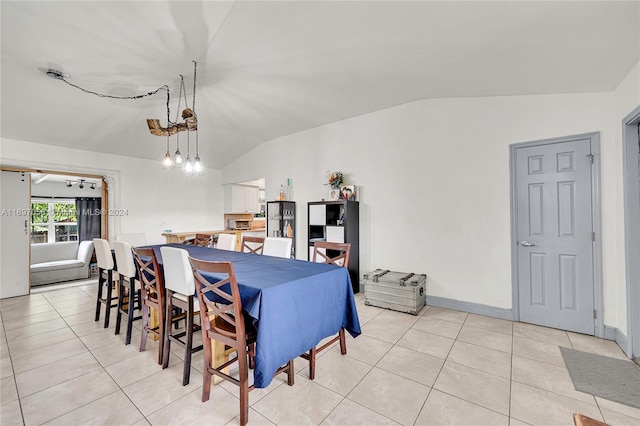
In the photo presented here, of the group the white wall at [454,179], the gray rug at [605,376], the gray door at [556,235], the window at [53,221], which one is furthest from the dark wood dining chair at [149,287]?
the window at [53,221]

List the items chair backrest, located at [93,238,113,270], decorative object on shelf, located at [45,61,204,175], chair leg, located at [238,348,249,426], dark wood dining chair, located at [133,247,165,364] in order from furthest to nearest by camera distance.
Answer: chair backrest, located at [93,238,113,270] < decorative object on shelf, located at [45,61,204,175] < dark wood dining chair, located at [133,247,165,364] < chair leg, located at [238,348,249,426]

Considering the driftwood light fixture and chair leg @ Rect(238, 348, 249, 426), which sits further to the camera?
the driftwood light fixture

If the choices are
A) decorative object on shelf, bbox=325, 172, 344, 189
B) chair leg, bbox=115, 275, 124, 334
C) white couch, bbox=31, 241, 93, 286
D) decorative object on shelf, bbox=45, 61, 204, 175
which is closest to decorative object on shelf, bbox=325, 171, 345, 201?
decorative object on shelf, bbox=325, 172, 344, 189

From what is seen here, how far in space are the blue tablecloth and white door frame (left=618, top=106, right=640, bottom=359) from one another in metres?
2.48

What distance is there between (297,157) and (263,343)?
13.6 feet

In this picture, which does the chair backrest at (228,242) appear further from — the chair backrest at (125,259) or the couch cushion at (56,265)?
the couch cushion at (56,265)

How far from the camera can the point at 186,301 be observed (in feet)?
7.53

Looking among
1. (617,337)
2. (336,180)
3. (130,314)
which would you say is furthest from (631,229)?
(130,314)

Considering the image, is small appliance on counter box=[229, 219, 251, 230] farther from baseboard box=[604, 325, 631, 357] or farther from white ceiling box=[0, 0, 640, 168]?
baseboard box=[604, 325, 631, 357]

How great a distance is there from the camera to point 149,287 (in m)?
2.65

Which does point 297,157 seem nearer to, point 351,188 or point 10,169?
point 351,188

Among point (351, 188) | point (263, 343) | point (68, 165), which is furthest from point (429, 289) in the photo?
point (68, 165)

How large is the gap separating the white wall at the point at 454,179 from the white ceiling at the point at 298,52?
9.8 inches

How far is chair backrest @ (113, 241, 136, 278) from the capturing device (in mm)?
2854
